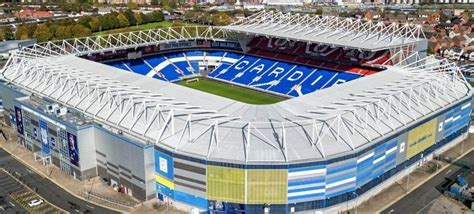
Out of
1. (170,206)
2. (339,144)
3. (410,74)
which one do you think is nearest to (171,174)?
(170,206)

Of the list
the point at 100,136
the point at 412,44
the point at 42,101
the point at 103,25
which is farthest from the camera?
the point at 103,25

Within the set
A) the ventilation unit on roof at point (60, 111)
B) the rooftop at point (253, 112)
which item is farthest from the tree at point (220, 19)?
the ventilation unit on roof at point (60, 111)

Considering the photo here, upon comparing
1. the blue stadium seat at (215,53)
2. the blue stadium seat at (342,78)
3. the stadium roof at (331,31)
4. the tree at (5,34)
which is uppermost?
the stadium roof at (331,31)

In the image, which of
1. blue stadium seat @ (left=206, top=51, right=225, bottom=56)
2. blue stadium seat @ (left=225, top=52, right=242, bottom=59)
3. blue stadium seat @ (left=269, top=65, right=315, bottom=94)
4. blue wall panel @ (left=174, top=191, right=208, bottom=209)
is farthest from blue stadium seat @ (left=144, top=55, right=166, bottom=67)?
blue wall panel @ (left=174, top=191, right=208, bottom=209)

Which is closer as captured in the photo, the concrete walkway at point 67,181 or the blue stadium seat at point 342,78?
the concrete walkway at point 67,181

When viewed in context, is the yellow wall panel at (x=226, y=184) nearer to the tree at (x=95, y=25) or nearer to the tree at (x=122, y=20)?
the tree at (x=95, y=25)

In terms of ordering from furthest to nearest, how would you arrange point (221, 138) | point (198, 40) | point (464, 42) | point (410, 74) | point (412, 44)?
point (464, 42)
point (198, 40)
point (412, 44)
point (410, 74)
point (221, 138)

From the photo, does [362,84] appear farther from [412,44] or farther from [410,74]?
[412,44]
